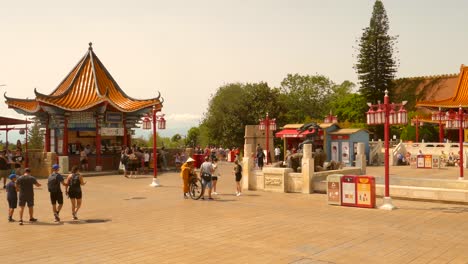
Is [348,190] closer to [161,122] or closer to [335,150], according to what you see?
[161,122]

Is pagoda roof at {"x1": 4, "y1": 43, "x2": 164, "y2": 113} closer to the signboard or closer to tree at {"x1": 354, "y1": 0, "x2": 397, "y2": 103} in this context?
the signboard

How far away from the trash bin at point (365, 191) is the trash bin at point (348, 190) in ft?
0.47

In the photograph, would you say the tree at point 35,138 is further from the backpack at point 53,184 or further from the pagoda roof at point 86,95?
the backpack at point 53,184

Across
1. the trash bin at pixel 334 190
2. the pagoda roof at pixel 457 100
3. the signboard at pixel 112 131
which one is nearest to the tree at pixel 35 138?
the signboard at pixel 112 131

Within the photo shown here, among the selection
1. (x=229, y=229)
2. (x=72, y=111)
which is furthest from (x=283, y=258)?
(x=72, y=111)

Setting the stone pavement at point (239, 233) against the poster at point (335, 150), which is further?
the poster at point (335, 150)

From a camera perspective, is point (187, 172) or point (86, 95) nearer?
point (187, 172)

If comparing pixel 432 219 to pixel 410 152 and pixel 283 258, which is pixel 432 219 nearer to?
pixel 283 258

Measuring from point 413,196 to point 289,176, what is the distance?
519 centimetres

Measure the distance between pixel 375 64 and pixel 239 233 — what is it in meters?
50.4

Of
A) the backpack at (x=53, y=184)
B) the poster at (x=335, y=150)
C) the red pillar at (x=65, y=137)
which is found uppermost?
the red pillar at (x=65, y=137)

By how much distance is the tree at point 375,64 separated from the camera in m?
57.5

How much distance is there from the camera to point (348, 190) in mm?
15922

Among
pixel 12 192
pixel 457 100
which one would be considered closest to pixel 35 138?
pixel 457 100
